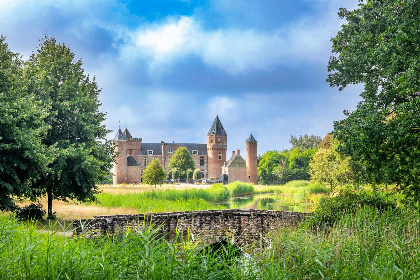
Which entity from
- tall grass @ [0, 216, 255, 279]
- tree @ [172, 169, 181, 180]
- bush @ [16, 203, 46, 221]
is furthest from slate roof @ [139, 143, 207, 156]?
tall grass @ [0, 216, 255, 279]

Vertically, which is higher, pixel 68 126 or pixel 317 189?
pixel 68 126

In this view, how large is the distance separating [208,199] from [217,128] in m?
41.8

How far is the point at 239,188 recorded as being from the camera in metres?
43.5

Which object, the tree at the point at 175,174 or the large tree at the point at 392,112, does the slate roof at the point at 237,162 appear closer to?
the tree at the point at 175,174

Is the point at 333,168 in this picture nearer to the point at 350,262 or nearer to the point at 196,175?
the point at 350,262

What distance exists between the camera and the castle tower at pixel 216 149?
2793 inches

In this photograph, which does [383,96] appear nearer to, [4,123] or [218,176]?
[4,123]

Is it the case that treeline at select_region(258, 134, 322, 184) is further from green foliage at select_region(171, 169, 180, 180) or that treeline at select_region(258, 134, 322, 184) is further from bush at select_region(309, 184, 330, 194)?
bush at select_region(309, 184, 330, 194)

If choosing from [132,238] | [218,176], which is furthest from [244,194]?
[132,238]

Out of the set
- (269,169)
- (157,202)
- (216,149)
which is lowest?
(157,202)

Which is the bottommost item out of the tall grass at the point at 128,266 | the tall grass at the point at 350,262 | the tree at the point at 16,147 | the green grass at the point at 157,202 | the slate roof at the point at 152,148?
the green grass at the point at 157,202

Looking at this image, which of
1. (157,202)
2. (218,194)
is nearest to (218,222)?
(157,202)


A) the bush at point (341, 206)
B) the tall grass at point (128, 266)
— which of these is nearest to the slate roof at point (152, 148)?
the bush at point (341, 206)

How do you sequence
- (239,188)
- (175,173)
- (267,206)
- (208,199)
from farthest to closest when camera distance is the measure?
(175,173) < (239,188) < (208,199) < (267,206)
